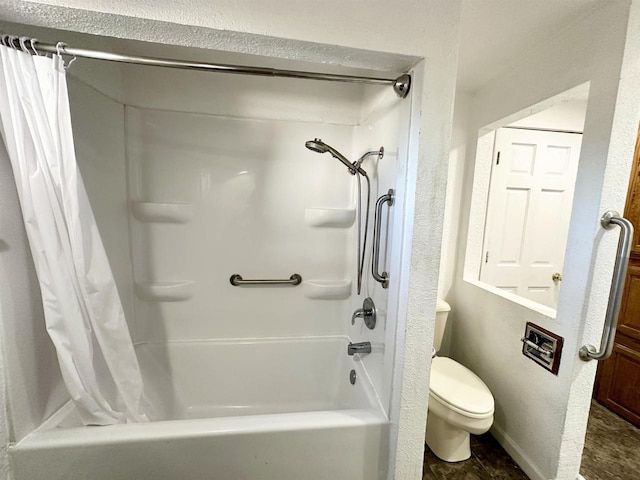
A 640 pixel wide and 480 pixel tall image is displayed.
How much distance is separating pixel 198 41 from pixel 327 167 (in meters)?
1.08

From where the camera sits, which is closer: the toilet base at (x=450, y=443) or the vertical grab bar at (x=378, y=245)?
the vertical grab bar at (x=378, y=245)

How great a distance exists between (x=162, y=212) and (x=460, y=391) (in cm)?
204

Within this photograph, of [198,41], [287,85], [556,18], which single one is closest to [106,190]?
[198,41]

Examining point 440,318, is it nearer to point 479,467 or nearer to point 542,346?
point 542,346

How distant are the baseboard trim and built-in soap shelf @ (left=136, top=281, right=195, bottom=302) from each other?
84.3 inches

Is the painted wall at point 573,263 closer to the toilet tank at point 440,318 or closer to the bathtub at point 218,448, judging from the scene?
the toilet tank at point 440,318

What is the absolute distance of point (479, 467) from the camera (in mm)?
1527

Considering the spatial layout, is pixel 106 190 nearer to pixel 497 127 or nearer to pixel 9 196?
pixel 9 196

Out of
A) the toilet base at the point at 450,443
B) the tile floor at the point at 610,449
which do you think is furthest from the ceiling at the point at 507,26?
the tile floor at the point at 610,449

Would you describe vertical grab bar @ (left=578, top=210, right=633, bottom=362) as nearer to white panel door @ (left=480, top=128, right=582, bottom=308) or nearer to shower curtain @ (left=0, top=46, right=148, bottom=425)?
white panel door @ (left=480, top=128, right=582, bottom=308)

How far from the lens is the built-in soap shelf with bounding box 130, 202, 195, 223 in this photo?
1669 millimetres

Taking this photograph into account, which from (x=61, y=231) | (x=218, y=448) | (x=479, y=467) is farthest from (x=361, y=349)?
(x=61, y=231)

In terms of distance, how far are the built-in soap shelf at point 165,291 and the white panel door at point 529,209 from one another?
2161 millimetres

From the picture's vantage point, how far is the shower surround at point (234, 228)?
1.53 meters
